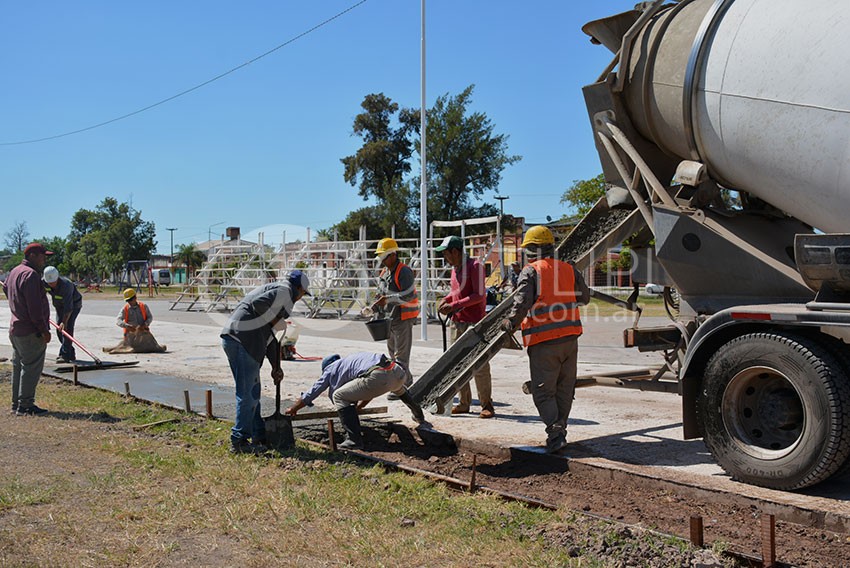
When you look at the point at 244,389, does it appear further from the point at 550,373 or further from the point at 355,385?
the point at 550,373

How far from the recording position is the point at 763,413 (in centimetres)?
571

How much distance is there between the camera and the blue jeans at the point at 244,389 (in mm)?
7164

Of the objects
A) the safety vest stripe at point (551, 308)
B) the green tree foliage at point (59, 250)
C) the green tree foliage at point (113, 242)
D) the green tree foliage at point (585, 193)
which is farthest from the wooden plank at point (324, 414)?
the green tree foliage at point (59, 250)

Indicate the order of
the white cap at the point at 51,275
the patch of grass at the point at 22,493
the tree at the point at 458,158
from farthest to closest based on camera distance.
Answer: the tree at the point at 458,158
the white cap at the point at 51,275
the patch of grass at the point at 22,493

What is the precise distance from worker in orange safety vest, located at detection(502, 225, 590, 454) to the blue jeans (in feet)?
7.42

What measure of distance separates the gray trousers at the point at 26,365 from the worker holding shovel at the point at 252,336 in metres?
3.43

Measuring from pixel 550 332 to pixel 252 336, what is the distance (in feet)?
8.39

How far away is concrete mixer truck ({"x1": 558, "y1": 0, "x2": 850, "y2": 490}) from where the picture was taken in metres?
5.20

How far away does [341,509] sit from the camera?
5473 mm

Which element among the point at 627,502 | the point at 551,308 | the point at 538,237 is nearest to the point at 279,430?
the point at 551,308

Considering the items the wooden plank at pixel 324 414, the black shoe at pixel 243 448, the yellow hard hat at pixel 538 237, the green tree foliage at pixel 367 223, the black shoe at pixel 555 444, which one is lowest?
the black shoe at pixel 243 448

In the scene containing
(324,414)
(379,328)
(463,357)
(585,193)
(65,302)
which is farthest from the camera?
(585,193)

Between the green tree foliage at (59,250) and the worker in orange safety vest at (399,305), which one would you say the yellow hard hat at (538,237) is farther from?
the green tree foliage at (59,250)

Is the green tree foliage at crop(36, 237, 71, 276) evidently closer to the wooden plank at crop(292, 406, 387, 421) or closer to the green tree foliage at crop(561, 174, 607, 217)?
the green tree foliage at crop(561, 174, 607, 217)
